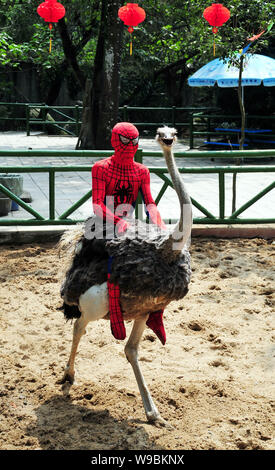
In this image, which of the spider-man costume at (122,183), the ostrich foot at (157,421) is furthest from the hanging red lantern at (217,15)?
the ostrich foot at (157,421)

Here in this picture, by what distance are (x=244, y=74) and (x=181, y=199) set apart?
1136 centimetres

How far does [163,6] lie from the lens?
65.5 ft

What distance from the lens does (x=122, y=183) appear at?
12.1 ft

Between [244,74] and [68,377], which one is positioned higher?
[244,74]

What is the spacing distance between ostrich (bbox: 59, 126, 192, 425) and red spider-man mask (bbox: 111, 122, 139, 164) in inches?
16.3

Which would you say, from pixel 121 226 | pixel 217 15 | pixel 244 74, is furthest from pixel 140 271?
pixel 244 74

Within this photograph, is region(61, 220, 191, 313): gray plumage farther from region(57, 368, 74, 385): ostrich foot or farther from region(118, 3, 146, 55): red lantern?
region(118, 3, 146, 55): red lantern

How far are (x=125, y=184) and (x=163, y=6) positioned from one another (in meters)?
17.8

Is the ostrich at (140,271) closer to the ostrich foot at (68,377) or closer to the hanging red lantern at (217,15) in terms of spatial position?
the ostrich foot at (68,377)

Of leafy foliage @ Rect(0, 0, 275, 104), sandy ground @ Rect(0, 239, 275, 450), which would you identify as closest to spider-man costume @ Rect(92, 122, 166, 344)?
sandy ground @ Rect(0, 239, 275, 450)

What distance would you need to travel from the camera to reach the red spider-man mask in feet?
11.8

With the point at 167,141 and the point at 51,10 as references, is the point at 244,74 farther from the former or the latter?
the point at 167,141

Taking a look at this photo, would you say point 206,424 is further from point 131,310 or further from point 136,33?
point 136,33

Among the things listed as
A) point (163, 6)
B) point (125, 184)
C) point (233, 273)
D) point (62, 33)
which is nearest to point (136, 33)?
point (163, 6)
